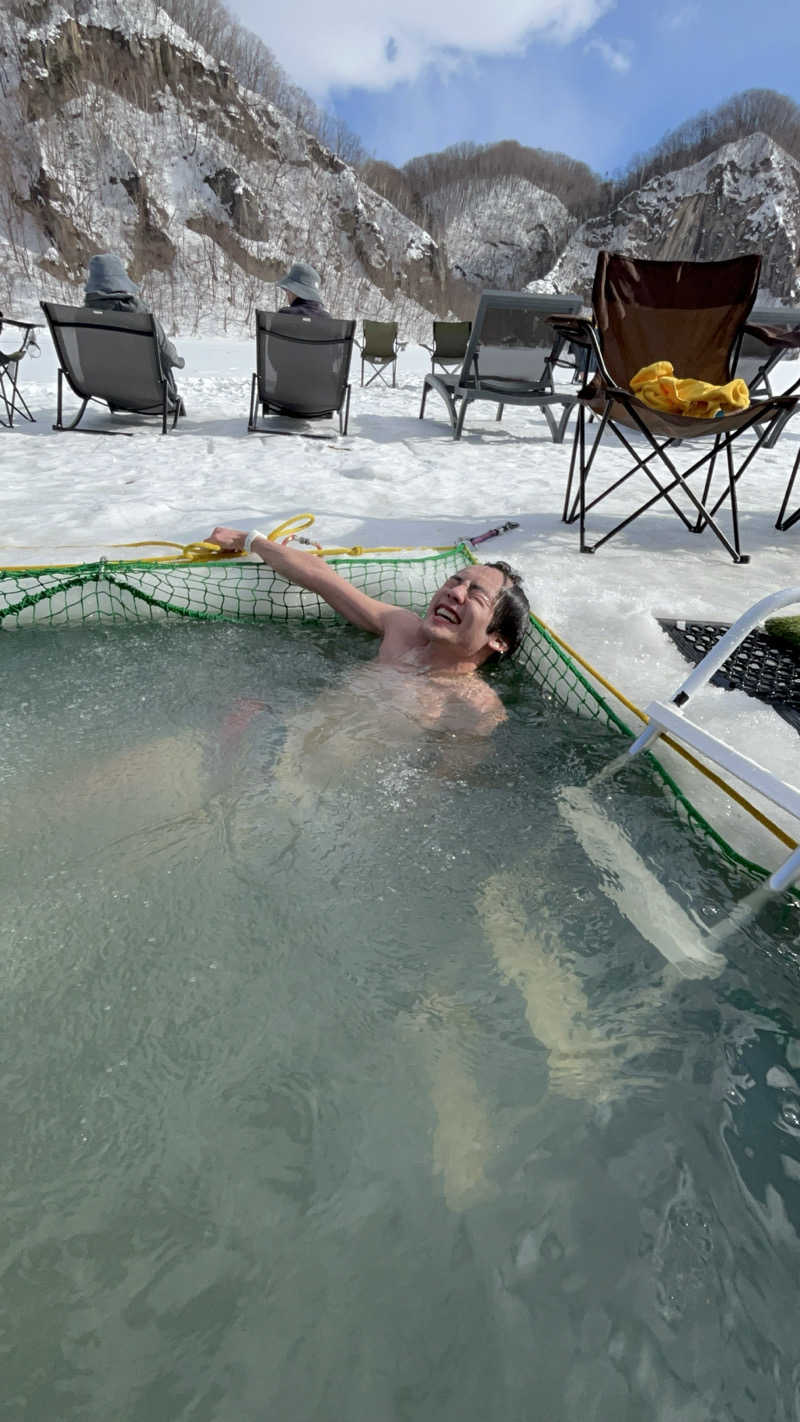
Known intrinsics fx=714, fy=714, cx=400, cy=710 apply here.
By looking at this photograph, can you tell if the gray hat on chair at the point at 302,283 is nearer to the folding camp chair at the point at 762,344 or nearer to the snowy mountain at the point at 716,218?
the folding camp chair at the point at 762,344

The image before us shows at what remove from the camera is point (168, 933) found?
1273mm

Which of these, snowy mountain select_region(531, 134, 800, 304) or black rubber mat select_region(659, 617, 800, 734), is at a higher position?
snowy mountain select_region(531, 134, 800, 304)

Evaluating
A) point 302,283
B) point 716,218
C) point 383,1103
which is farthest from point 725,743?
point 716,218

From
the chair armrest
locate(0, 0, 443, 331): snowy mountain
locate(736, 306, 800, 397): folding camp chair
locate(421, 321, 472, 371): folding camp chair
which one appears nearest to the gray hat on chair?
locate(421, 321, 472, 371): folding camp chair

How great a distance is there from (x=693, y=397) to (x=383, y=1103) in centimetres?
294

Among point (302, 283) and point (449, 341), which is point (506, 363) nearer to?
point (302, 283)

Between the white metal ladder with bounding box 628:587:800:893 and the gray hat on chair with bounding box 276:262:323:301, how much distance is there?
5.88 metres

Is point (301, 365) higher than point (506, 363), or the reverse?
point (506, 363)

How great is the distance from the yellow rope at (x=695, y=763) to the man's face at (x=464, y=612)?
0.72 ft

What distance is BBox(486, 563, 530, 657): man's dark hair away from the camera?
2.31 m

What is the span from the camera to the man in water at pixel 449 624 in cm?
220

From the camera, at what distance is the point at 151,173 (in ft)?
55.2

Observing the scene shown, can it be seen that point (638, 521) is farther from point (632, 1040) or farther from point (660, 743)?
point (632, 1040)

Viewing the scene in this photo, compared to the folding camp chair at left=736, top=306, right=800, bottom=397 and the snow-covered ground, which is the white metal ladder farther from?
the folding camp chair at left=736, top=306, right=800, bottom=397
